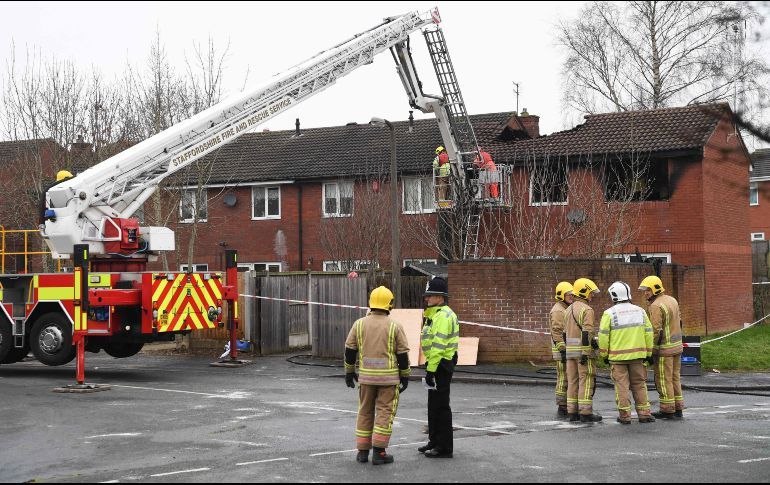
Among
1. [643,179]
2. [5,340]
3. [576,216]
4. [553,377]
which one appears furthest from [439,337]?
[643,179]

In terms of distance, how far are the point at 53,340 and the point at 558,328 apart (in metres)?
8.87

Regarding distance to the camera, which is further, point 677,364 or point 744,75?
point 677,364

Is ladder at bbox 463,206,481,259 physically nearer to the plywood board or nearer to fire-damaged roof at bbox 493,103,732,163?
fire-damaged roof at bbox 493,103,732,163

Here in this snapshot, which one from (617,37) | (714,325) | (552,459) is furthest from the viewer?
(617,37)

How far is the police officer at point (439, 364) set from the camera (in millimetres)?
10312

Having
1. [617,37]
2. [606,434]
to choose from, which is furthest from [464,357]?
[617,37]

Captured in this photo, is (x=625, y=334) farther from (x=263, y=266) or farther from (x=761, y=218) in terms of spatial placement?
(x=761, y=218)

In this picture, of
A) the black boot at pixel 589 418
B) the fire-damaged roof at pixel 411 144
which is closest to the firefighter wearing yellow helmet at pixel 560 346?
the black boot at pixel 589 418

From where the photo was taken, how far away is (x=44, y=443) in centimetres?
1144

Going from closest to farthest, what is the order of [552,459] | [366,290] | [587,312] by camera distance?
[552,459]
[587,312]
[366,290]

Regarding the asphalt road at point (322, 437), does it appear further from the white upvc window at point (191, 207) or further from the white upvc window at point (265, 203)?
the white upvc window at point (265, 203)

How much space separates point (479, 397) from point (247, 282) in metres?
8.54

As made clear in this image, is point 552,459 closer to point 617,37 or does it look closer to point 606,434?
point 606,434

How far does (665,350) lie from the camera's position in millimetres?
13625
